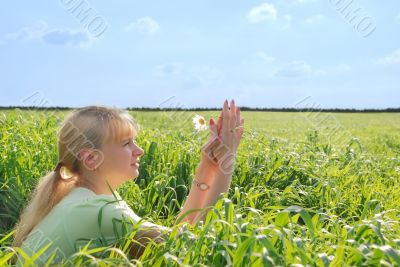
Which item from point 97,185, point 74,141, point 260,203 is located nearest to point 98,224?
point 97,185

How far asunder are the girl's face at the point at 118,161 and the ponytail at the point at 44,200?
0.68ft

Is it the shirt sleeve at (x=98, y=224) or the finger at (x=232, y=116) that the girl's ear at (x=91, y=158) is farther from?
the finger at (x=232, y=116)

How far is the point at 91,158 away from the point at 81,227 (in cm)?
45

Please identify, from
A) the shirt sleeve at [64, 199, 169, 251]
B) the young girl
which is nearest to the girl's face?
the young girl

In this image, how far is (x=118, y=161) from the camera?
2.99m

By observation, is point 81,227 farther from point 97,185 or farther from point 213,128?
point 213,128

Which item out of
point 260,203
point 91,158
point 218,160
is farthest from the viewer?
point 260,203

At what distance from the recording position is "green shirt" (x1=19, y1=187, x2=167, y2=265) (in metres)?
2.61

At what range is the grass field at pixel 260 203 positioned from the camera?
2299 mm

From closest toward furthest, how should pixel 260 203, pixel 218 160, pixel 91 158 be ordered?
pixel 91 158 < pixel 218 160 < pixel 260 203

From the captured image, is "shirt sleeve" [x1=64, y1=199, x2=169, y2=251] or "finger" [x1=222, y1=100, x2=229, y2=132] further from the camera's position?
"finger" [x1=222, y1=100, x2=229, y2=132]

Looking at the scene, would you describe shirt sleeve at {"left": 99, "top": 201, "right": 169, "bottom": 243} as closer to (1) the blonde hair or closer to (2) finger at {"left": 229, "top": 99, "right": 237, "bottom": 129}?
(1) the blonde hair

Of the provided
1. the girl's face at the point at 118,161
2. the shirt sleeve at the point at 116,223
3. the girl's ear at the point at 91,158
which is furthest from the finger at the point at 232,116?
the shirt sleeve at the point at 116,223

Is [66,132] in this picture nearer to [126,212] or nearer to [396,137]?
[126,212]
